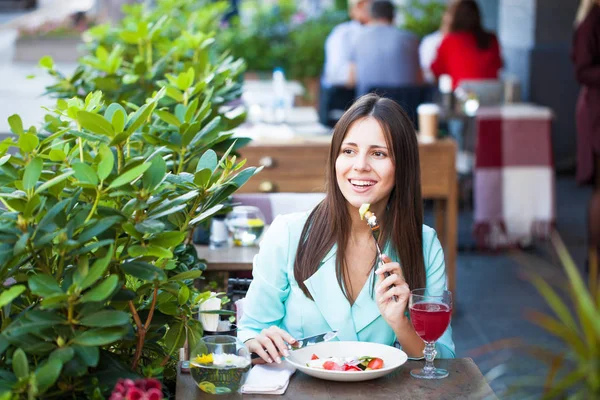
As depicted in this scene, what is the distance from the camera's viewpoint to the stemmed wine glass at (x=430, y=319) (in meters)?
1.87

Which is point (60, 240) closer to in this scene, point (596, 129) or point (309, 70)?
point (596, 129)

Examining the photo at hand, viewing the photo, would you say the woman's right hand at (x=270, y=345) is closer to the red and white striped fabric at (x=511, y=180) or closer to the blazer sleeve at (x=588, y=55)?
the blazer sleeve at (x=588, y=55)

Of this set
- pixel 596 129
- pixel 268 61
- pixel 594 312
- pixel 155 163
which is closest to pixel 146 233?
pixel 155 163

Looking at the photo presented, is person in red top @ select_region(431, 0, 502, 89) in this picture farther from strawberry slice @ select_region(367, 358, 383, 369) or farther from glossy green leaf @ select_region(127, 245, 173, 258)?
glossy green leaf @ select_region(127, 245, 173, 258)

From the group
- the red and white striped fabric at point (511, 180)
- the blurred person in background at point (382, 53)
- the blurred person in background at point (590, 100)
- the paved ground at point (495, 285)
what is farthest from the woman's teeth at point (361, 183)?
the blurred person in background at point (382, 53)

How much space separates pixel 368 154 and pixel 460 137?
5435 mm

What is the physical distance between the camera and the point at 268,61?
1017cm

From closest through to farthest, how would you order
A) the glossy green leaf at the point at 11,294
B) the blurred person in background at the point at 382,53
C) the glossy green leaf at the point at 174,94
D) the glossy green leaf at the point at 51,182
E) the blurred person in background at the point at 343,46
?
1. the glossy green leaf at the point at 11,294
2. the glossy green leaf at the point at 51,182
3. the glossy green leaf at the point at 174,94
4. the blurred person in background at the point at 382,53
5. the blurred person in background at the point at 343,46

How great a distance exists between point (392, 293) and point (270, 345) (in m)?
0.29

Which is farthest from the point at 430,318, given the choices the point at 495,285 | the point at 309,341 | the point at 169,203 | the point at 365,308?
the point at 495,285

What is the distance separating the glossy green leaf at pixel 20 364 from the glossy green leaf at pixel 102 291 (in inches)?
4.6

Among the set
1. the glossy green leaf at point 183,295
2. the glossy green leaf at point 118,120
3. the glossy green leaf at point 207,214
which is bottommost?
the glossy green leaf at point 183,295

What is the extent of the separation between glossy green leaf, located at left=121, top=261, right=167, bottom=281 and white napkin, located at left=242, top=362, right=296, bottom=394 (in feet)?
1.14

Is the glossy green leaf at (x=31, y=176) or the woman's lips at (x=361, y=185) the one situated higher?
the glossy green leaf at (x=31, y=176)
